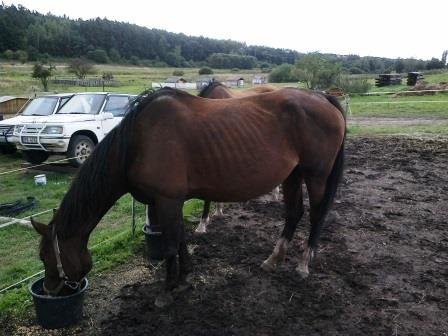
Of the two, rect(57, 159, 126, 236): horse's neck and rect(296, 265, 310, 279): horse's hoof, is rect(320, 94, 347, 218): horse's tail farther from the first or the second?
rect(57, 159, 126, 236): horse's neck

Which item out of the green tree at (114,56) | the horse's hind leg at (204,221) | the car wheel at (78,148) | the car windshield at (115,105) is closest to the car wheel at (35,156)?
the car wheel at (78,148)

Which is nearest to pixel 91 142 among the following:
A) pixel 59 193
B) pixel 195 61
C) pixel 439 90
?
pixel 59 193

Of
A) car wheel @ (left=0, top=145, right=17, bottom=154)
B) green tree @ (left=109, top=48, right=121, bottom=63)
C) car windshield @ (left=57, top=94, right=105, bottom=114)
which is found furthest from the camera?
green tree @ (left=109, top=48, right=121, bottom=63)

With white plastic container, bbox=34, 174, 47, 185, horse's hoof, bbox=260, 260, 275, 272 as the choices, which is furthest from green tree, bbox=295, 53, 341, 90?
horse's hoof, bbox=260, 260, 275, 272

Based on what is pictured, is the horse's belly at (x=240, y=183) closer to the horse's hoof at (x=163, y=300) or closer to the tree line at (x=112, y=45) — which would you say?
the horse's hoof at (x=163, y=300)

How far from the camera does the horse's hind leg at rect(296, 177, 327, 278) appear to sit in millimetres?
4047

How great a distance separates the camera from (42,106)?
1054 centimetres

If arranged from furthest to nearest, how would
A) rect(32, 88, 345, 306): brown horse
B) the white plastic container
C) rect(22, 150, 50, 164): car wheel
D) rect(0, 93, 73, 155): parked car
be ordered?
rect(0, 93, 73, 155): parked car < rect(22, 150, 50, 164): car wheel < the white plastic container < rect(32, 88, 345, 306): brown horse

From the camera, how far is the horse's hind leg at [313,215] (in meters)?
4.05

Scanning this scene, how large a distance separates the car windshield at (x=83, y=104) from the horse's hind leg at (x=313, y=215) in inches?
278

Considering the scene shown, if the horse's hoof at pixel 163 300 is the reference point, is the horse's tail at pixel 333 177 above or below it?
above

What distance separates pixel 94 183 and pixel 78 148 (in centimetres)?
627

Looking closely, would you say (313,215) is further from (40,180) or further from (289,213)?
(40,180)

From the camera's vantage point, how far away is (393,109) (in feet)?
58.1
